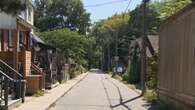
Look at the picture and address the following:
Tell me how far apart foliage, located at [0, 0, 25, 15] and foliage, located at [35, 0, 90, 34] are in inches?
4075

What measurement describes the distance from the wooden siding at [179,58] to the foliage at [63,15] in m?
90.6

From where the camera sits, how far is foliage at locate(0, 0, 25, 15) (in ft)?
36.2

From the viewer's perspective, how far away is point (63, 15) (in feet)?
387

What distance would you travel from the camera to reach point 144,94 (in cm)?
3344

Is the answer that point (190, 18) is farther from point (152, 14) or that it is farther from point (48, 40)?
point (152, 14)

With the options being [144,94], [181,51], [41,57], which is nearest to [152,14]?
[41,57]

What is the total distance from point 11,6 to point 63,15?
351 feet

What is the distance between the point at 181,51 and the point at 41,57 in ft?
73.5

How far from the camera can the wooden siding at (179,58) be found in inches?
701

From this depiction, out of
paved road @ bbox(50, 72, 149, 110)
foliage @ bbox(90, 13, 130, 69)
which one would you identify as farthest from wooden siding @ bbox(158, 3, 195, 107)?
foliage @ bbox(90, 13, 130, 69)

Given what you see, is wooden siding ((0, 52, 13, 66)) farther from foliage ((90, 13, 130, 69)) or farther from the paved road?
foliage ((90, 13, 130, 69))

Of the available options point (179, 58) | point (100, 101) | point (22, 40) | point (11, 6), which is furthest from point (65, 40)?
point (11, 6)

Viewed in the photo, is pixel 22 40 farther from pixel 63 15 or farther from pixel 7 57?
pixel 63 15

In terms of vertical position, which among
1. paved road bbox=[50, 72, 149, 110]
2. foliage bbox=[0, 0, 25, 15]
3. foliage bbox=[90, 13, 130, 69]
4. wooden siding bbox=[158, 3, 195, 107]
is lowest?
paved road bbox=[50, 72, 149, 110]
